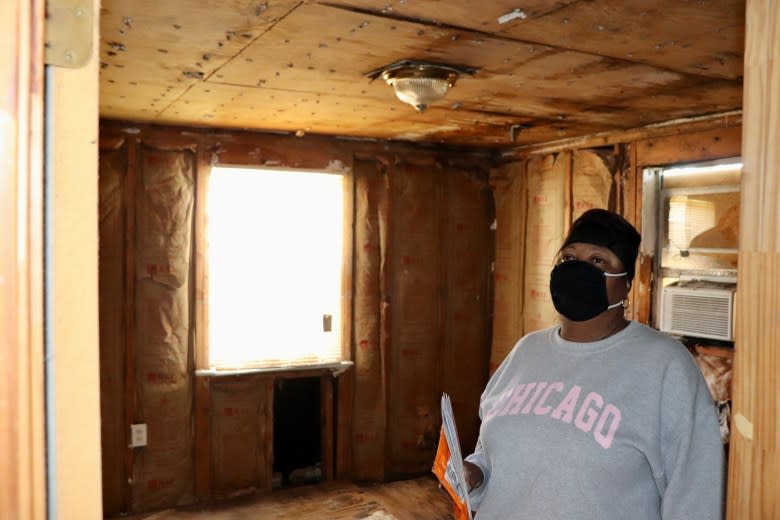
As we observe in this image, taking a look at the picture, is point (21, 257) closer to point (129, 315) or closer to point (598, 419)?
point (598, 419)

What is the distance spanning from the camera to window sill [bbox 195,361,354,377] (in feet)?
12.7

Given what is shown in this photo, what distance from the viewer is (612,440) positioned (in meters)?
1.43

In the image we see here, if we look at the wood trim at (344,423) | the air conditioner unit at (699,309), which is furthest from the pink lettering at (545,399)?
the wood trim at (344,423)

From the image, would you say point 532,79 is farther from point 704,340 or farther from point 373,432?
point 373,432

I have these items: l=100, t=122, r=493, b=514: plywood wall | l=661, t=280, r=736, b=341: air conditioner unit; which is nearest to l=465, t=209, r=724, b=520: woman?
l=661, t=280, r=736, b=341: air conditioner unit

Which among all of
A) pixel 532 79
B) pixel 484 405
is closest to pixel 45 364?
pixel 484 405

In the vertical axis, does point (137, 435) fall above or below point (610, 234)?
below

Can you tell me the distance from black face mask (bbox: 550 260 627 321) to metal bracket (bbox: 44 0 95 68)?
137cm

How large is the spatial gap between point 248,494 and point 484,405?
2.72 metres

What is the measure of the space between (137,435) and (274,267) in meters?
1.27

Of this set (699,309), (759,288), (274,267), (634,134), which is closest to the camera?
(759,288)

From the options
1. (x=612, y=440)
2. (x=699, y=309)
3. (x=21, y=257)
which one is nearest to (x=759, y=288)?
(x=21, y=257)

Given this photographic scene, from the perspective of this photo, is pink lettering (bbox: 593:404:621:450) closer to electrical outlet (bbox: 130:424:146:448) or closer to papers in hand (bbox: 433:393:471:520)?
papers in hand (bbox: 433:393:471:520)

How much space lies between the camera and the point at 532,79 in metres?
2.59
